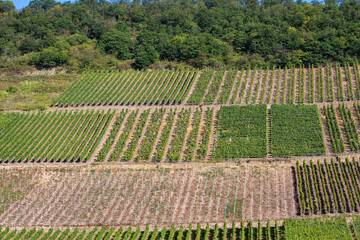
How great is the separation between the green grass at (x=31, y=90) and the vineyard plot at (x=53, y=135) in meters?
4.53

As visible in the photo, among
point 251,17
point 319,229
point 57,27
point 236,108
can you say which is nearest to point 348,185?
point 319,229

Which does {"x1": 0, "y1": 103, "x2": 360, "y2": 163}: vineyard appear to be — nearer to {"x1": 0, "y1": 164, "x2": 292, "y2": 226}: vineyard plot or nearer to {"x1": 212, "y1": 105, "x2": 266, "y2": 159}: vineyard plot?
{"x1": 212, "y1": 105, "x2": 266, "y2": 159}: vineyard plot

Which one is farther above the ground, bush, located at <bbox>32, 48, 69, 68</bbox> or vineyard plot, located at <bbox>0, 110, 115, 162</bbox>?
bush, located at <bbox>32, 48, 69, 68</bbox>

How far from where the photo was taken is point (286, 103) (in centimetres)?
6006

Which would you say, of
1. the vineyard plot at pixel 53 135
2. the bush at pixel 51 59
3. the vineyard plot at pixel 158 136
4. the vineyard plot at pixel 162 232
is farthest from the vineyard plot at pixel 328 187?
the bush at pixel 51 59

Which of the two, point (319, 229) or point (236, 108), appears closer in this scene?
point (319, 229)

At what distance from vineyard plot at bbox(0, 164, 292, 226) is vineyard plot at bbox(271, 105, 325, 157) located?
12.2 ft

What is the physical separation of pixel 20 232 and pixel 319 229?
Result: 25825mm

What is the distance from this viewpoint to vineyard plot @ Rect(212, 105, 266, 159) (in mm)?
51156

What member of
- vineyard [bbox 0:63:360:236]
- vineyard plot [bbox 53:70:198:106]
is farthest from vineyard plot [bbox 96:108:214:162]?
vineyard plot [bbox 53:70:198:106]

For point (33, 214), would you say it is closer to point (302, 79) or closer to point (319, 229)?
point (319, 229)

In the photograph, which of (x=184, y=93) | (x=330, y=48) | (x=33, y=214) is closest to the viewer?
(x=33, y=214)

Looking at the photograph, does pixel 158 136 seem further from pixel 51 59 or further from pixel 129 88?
pixel 51 59

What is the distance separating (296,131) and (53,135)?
29.4 m
